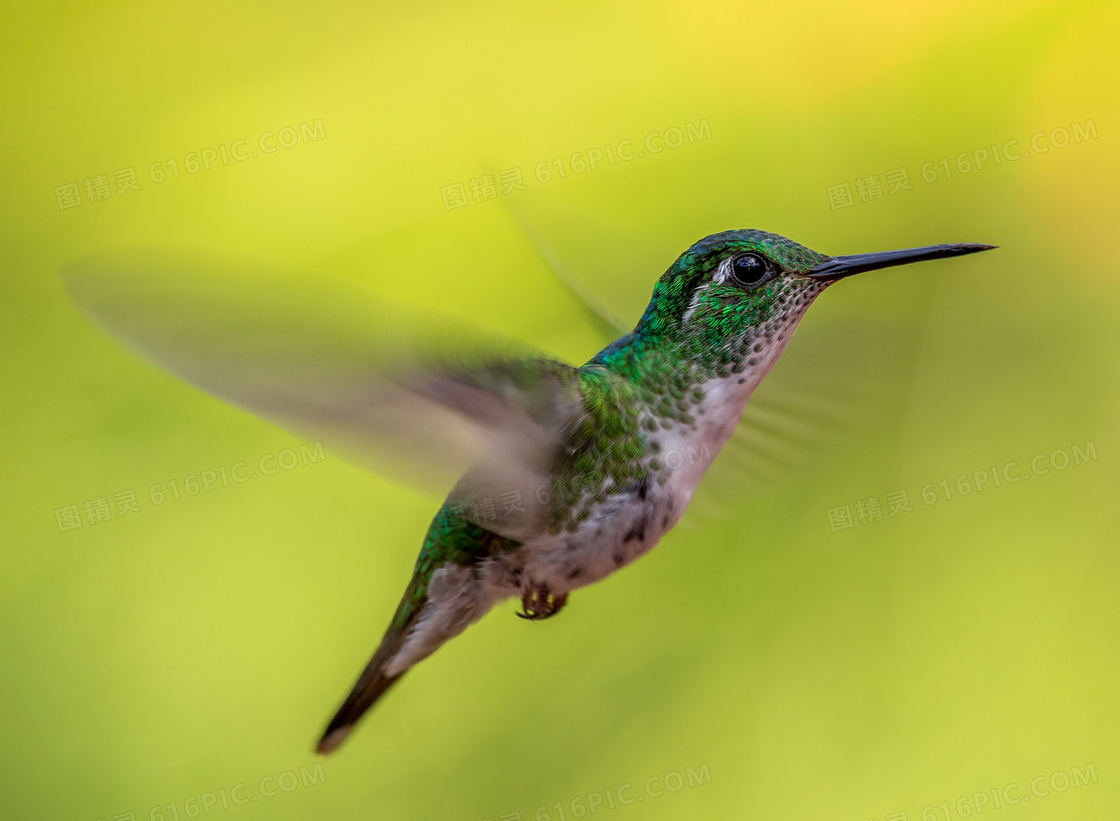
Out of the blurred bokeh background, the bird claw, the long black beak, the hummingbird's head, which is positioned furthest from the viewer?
the blurred bokeh background

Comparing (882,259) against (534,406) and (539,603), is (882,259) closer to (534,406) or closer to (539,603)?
(534,406)

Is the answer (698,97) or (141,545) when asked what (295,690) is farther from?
(698,97)

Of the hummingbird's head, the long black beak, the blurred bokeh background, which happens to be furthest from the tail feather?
the blurred bokeh background

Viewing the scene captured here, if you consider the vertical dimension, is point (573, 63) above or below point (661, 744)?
above

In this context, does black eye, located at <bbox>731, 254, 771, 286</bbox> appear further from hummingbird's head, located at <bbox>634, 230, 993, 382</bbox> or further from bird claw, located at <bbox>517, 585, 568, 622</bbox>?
bird claw, located at <bbox>517, 585, 568, 622</bbox>

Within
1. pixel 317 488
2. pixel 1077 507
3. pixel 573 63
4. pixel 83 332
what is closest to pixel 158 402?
pixel 83 332

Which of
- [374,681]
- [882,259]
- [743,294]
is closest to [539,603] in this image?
[374,681]

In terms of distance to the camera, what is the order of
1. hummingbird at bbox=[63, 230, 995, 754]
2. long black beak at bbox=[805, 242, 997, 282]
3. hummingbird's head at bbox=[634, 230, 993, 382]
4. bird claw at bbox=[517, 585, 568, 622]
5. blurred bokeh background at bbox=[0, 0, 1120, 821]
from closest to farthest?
hummingbird at bbox=[63, 230, 995, 754]
long black beak at bbox=[805, 242, 997, 282]
hummingbird's head at bbox=[634, 230, 993, 382]
bird claw at bbox=[517, 585, 568, 622]
blurred bokeh background at bbox=[0, 0, 1120, 821]
